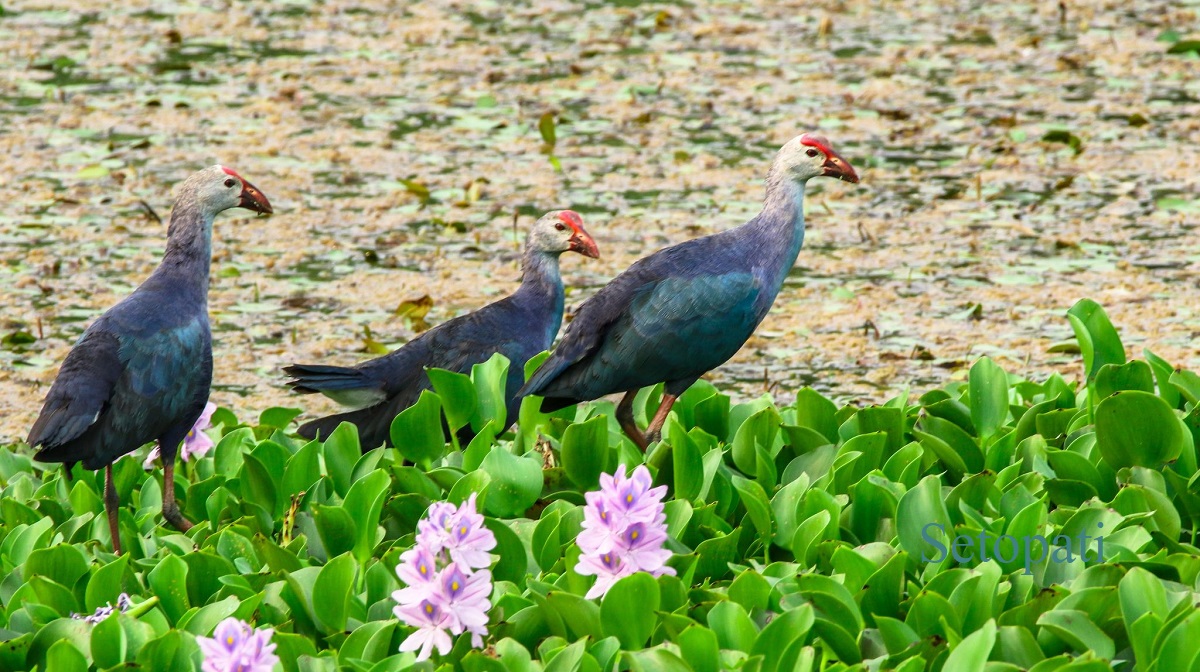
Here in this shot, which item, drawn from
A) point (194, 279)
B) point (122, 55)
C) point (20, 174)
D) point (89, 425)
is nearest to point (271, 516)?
point (89, 425)

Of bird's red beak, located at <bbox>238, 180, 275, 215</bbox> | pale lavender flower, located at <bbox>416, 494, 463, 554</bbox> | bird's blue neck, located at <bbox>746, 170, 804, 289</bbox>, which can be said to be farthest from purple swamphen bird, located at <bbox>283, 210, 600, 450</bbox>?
pale lavender flower, located at <bbox>416, 494, 463, 554</bbox>

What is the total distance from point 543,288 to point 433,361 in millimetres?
585

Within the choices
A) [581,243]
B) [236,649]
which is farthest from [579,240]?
[236,649]

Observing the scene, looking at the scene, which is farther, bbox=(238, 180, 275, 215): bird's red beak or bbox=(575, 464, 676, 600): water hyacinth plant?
bbox=(238, 180, 275, 215): bird's red beak

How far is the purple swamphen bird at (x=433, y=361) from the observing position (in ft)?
15.8

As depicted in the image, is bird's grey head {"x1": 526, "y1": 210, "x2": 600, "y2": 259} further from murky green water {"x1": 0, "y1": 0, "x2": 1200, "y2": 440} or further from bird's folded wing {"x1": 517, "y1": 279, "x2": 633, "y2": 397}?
murky green water {"x1": 0, "y1": 0, "x2": 1200, "y2": 440}

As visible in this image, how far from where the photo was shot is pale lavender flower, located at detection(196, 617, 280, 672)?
276cm

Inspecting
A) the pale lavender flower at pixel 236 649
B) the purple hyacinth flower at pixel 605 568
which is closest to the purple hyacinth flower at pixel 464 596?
the purple hyacinth flower at pixel 605 568

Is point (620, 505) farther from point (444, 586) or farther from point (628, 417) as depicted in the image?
point (628, 417)

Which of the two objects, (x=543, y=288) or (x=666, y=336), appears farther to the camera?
(x=543, y=288)

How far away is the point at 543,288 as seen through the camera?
5.40 metres

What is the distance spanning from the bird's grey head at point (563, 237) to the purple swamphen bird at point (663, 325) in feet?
2.53

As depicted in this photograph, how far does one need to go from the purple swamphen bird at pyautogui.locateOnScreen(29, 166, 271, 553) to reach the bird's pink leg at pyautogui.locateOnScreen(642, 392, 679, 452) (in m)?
1.23

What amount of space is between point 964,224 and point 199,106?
15.0 feet
